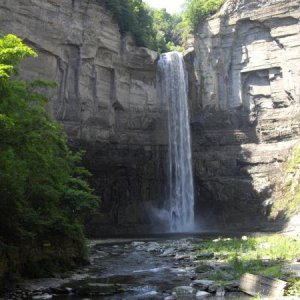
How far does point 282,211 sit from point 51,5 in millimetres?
26502

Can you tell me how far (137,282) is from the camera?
1395 cm

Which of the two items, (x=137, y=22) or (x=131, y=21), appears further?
(x=137, y=22)

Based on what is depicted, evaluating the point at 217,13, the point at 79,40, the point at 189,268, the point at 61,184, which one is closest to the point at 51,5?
the point at 79,40

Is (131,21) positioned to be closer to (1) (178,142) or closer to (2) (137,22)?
(2) (137,22)

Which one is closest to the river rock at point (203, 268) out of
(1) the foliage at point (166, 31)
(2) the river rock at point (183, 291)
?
(2) the river rock at point (183, 291)

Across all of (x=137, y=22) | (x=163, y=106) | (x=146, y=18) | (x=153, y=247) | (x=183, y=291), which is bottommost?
(x=153, y=247)

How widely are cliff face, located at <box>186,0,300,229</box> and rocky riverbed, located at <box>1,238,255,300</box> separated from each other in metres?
23.1

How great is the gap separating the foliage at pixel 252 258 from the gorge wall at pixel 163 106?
18279 mm

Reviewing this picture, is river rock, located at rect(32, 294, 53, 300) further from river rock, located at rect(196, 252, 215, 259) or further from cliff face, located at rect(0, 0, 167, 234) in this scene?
cliff face, located at rect(0, 0, 167, 234)

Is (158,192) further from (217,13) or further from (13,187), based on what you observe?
(13,187)

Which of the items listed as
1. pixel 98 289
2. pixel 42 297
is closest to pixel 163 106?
pixel 98 289

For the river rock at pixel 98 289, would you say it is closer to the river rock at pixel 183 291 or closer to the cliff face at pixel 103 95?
the river rock at pixel 183 291

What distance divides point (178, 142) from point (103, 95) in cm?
882

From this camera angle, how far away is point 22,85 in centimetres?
1372
